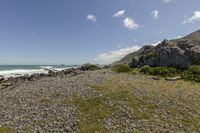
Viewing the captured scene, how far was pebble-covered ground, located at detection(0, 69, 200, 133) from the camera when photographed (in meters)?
12.5

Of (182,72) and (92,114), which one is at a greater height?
(182,72)

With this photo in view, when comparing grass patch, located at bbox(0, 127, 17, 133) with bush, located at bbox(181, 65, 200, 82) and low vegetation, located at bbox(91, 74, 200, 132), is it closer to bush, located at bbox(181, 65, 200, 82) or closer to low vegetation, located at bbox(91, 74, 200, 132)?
low vegetation, located at bbox(91, 74, 200, 132)

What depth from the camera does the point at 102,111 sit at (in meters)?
14.6

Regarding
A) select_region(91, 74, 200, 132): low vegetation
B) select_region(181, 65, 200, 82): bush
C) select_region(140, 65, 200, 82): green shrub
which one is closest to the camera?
select_region(91, 74, 200, 132): low vegetation

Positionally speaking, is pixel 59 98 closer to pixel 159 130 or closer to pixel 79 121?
pixel 79 121

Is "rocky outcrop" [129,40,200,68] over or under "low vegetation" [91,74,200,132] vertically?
over

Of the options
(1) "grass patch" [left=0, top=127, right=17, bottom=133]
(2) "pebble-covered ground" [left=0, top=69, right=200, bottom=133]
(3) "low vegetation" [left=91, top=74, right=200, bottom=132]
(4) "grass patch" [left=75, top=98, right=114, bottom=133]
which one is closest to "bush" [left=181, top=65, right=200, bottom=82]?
(3) "low vegetation" [left=91, top=74, right=200, bottom=132]

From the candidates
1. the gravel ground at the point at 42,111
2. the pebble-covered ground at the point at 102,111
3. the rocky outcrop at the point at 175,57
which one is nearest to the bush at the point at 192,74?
the rocky outcrop at the point at 175,57

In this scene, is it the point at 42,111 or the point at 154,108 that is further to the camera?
the point at 154,108

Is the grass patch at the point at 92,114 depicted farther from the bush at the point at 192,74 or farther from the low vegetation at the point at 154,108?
the bush at the point at 192,74

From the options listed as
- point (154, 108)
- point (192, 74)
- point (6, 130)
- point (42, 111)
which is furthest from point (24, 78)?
point (154, 108)

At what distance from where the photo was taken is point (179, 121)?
13.4 m

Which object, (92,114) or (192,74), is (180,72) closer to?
(192,74)

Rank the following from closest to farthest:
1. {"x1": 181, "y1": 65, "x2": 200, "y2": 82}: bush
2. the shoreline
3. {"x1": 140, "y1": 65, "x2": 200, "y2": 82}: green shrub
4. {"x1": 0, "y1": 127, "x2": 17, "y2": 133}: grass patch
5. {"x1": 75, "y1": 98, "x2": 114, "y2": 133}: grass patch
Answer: {"x1": 0, "y1": 127, "x2": 17, "y2": 133}: grass patch → {"x1": 75, "y1": 98, "x2": 114, "y2": 133}: grass patch → {"x1": 181, "y1": 65, "x2": 200, "y2": 82}: bush → {"x1": 140, "y1": 65, "x2": 200, "y2": 82}: green shrub → the shoreline
